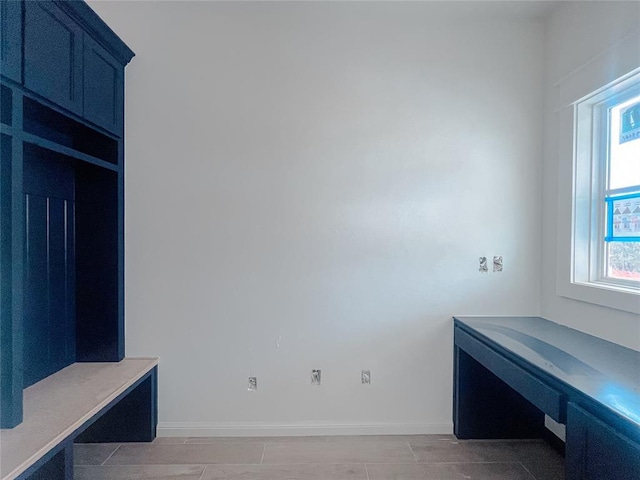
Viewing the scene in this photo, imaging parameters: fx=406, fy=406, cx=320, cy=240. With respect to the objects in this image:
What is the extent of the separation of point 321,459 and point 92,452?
54.1 inches

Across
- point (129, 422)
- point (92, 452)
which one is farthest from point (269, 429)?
point (92, 452)

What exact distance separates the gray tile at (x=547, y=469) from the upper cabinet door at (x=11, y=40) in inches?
A: 123

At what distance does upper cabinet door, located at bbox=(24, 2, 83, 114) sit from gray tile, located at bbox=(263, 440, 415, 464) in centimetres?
217

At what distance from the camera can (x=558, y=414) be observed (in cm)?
153

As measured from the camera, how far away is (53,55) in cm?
185

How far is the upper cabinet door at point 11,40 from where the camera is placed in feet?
5.11

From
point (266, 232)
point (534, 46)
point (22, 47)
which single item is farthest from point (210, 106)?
point (534, 46)

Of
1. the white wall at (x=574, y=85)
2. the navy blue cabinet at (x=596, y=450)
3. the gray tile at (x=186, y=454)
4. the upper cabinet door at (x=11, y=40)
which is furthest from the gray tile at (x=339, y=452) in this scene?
the upper cabinet door at (x=11, y=40)

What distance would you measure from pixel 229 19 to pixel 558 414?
2.75 m

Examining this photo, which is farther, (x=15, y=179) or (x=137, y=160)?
(x=137, y=160)

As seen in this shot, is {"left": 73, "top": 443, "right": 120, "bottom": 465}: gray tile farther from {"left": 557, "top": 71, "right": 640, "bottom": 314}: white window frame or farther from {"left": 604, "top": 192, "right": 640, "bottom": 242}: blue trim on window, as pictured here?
{"left": 604, "top": 192, "right": 640, "bottom": 242}: blue trim on window

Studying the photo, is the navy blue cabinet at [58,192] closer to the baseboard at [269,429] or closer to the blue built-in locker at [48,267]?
the blue built-in locker at [48,267]

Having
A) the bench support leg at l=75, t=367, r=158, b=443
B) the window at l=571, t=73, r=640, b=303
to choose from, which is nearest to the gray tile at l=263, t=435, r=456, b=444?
the bench support leg at l=75, t=367, r=158, b=443

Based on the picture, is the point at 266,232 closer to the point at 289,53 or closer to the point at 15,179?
the point at 289,53
